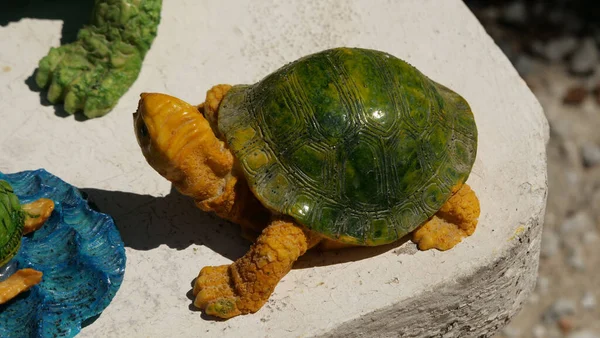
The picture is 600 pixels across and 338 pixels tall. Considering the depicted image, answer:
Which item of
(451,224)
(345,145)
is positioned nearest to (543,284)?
(451,224)

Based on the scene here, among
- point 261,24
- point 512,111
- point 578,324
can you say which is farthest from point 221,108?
point 578,324

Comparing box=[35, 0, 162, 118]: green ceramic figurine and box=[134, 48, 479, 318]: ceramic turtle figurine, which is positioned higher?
box=[134, 48, 479, 318]: ceramic turtle figurine

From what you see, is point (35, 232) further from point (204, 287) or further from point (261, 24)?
point (261, 24)

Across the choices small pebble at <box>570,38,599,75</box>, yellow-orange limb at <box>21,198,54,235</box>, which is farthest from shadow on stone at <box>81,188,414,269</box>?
Result: small pebble at <box>570,38,599,75</box>

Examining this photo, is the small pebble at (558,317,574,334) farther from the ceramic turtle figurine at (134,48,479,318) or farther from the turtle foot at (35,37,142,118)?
the turtle foot at (35,37,142,118)

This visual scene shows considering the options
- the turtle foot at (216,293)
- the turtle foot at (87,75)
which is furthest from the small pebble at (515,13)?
the turtle foot at (216,293)

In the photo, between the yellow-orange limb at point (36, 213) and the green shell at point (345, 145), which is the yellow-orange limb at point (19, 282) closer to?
the yellow-orange limb at point (36, 213)
